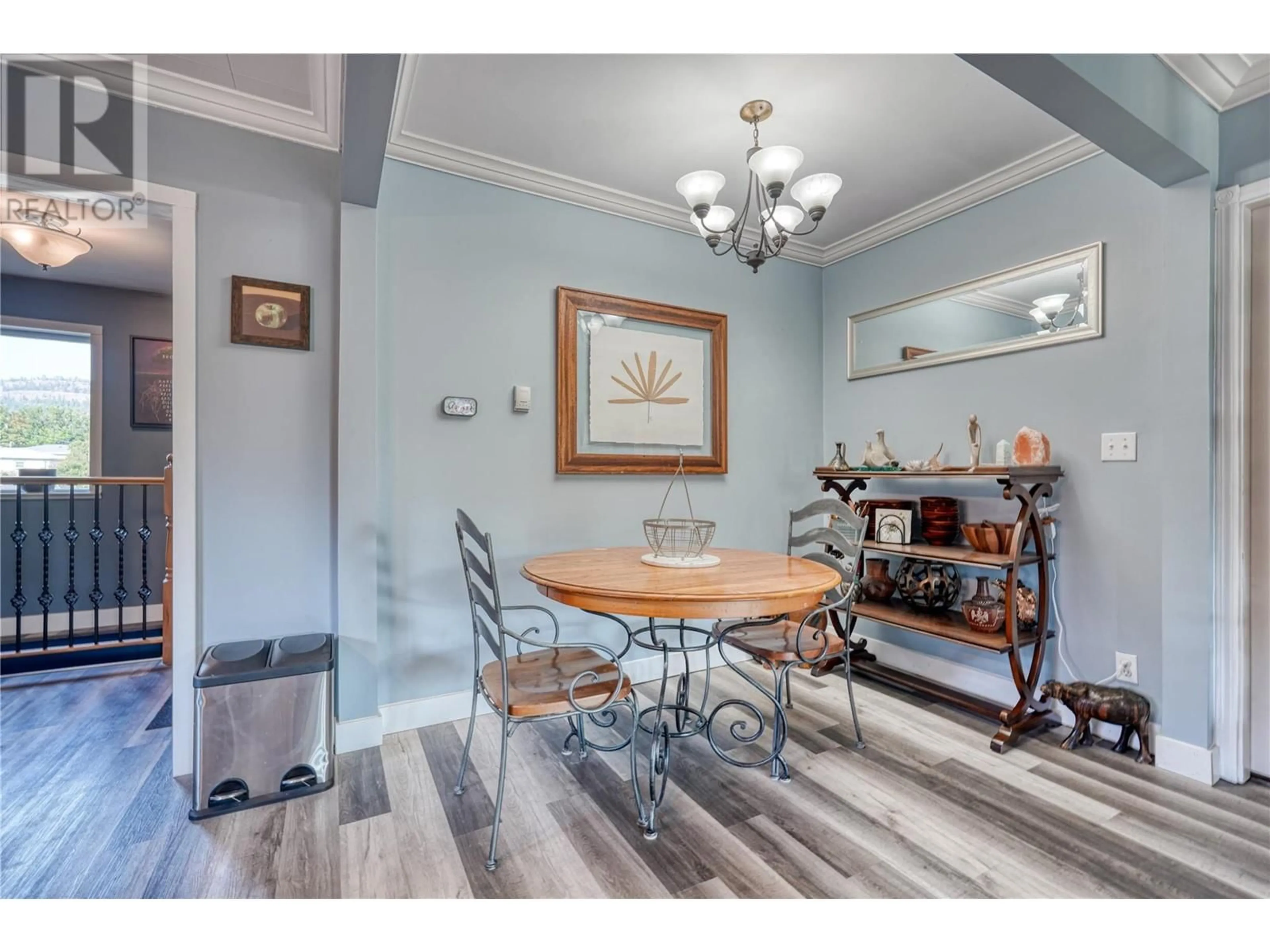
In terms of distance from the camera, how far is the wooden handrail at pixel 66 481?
3.13m

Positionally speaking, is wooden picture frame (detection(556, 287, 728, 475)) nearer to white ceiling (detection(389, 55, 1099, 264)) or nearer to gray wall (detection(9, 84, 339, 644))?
white ceiling (detection(389, 55, 1099, 264))

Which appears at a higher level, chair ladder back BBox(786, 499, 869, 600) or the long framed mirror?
the long framed mirror

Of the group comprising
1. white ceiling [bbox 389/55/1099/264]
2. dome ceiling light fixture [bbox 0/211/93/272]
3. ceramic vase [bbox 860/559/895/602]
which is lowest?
ceramic vase [bbox 860/559/895/602]

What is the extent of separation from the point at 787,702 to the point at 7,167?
355 centimetres

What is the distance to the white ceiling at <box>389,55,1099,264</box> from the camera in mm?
1935

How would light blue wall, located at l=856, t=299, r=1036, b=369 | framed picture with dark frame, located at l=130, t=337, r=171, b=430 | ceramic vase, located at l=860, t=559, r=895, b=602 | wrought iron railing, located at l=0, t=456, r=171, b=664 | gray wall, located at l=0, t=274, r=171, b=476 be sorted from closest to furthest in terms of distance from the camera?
light blue wall, located at l=856, t=299, r=1036, b=369 < ceramic vase, located at l=860, t=559, r=895, b=602 < wrought iron railing, located at l=0, t=456, r=171, b=664 < gray wall, located at l=0, t=274, r=171, b=476 < framed picture with dark frame, located at l=130, t=337, r=171, b=430

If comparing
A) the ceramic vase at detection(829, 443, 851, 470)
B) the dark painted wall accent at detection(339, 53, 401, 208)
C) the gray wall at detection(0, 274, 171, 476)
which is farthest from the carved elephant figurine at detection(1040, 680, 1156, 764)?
the gray wall at detection(0, 274, 171, 476)

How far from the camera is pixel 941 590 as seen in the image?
9.02 feet

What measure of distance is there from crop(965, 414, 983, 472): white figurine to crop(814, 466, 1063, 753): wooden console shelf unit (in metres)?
0.11

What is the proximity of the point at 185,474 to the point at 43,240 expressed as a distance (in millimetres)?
1740

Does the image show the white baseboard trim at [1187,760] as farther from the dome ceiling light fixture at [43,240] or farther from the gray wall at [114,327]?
the gray wall at [114,327]

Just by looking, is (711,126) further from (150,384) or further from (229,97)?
(150,384)

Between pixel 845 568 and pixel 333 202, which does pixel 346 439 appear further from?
pixel 845 568
